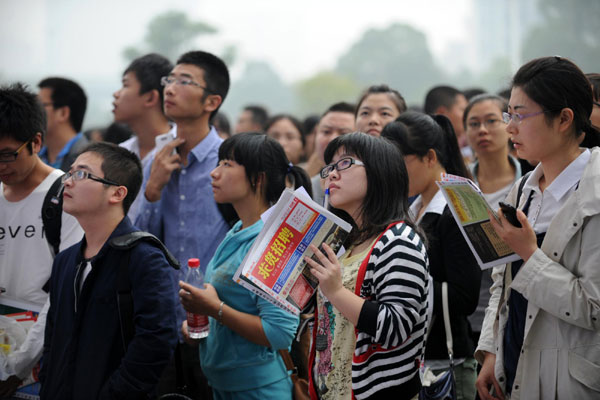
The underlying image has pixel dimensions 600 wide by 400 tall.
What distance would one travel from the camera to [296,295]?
2154 mm

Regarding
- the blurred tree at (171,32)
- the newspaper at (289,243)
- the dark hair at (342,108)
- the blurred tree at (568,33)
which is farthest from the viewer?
the blurred tree at (171,32)

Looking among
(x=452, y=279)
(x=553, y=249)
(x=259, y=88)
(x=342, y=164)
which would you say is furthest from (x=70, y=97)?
(x=259, y=88)

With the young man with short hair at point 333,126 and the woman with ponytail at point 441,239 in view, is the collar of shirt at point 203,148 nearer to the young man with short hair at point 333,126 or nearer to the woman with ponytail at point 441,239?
the young man with short hair at point 333,126

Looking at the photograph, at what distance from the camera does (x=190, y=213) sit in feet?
11.7

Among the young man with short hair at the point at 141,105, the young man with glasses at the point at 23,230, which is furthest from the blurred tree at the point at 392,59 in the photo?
the young man with glasses at the point at 23,230

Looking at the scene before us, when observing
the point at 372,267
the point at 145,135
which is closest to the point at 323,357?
the point at 372,267

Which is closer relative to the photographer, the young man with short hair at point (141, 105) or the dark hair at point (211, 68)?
the dark hair at point (211, 68)

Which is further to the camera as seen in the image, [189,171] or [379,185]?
[189,171]

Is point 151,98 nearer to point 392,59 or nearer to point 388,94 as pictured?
point 388,94

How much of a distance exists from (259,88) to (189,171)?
35.9 m

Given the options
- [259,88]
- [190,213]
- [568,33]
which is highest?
[568,33]

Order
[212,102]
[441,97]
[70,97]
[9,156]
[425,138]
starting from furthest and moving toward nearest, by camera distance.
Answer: [441,97] → [70,97] → [212,102] → [9,156] → [425,138]

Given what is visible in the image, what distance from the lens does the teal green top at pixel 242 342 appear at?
2.57m

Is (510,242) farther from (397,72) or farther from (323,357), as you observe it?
(397,72)
